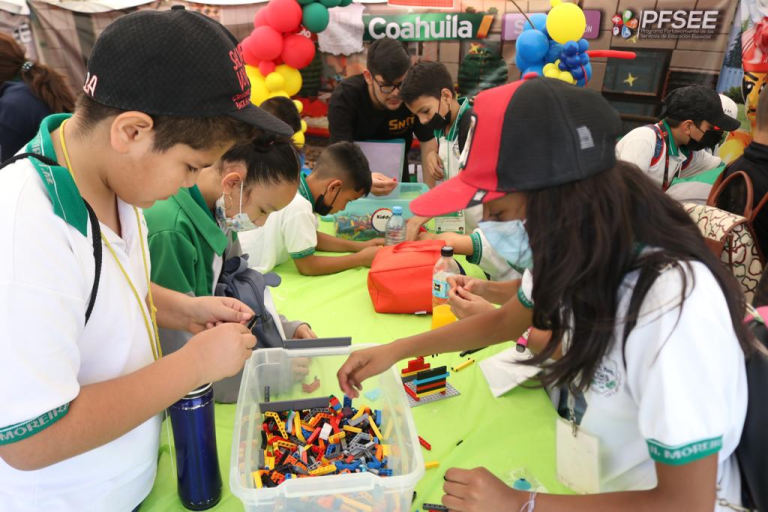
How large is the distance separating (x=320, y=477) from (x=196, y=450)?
28 cm

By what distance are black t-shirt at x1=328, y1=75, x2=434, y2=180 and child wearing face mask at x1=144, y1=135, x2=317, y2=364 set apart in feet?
5.47

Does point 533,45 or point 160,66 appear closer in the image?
point 160,66

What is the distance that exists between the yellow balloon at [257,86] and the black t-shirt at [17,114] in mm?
1562

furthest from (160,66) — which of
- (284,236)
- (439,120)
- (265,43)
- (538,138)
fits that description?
(265,43)

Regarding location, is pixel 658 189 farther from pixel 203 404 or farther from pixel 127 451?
pixel 127 451

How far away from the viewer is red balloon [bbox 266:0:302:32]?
12.2 ft

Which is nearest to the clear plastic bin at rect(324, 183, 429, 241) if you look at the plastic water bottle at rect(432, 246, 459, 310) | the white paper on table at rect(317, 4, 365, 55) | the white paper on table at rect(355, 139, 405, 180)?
the white paper on table at rect(355, 139, 405, 180)

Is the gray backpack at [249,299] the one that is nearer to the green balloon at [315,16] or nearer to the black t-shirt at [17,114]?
the black t-shirt at [17,114]

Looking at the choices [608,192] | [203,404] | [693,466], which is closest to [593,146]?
[608,192]

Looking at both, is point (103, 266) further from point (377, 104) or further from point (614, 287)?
point (377, 104)

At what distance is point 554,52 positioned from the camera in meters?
3.19

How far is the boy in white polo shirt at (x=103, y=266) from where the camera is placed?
2.35 ft

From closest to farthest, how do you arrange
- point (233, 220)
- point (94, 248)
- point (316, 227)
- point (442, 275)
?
1. point (94, 248)
2. point (233, 220)
3. point (442, 275)
4. point (316, 227)

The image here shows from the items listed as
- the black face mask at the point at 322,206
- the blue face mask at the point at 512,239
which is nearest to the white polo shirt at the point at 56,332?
the blue face mask at the point at 512,239
